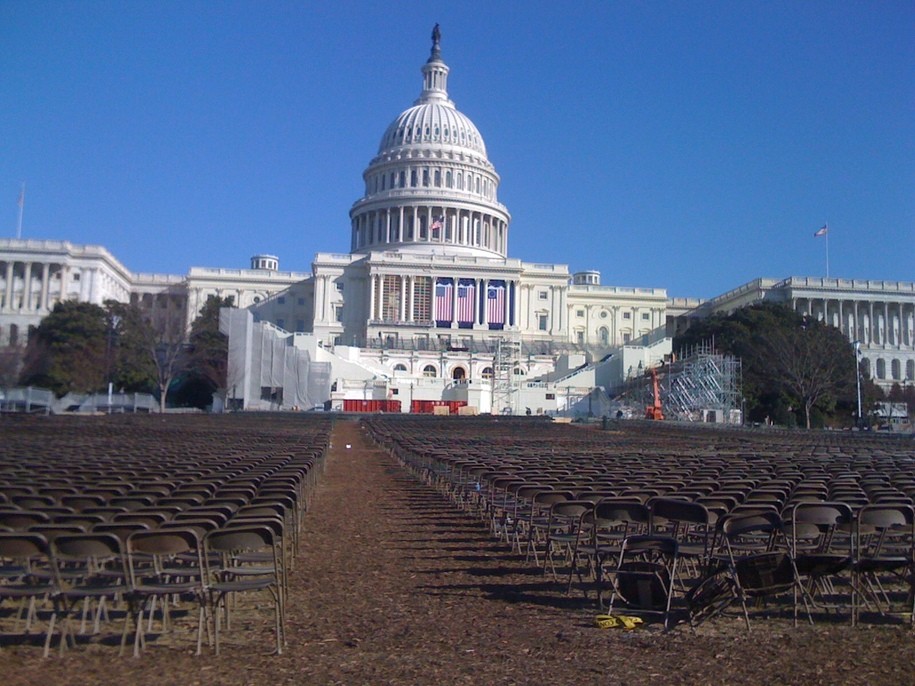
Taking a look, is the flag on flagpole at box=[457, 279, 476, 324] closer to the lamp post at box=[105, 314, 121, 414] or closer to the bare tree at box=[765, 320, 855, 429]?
the bare tree at box=[765, 320, 855, 429]

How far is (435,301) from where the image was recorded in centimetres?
10962

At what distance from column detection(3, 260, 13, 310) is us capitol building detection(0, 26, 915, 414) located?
14 centimetres

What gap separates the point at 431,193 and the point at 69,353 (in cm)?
5911

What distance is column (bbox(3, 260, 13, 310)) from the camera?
10788 centimetres

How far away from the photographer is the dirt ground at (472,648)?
19.4ft

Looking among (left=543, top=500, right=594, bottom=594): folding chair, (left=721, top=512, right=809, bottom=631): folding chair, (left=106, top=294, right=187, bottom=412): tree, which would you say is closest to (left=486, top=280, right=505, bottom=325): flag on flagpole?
(left=106, top=294, right=187, bottom=412): tree

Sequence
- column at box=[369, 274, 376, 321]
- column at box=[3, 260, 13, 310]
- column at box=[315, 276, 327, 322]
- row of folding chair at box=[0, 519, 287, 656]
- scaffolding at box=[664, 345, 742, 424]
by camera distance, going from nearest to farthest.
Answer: row of folding chair at box=[0, 519, 287, 656] → scaffolding at box=[664, 345, 742, 424] → column at box=[3, 260, 13, 310] → column at box=[369, 274, 376, 321] → column at box=[315, 276, 327, 322]

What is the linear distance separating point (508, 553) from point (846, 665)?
18.2 feet

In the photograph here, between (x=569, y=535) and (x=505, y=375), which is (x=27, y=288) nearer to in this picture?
(x=505, y=375)

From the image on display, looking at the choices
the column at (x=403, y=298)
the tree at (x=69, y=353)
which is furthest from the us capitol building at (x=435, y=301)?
the tree at (x=69, y=353)

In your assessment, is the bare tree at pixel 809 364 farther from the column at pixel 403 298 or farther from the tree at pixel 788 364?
the column at pixel 403 298

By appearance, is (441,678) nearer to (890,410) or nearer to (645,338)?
(890,410)

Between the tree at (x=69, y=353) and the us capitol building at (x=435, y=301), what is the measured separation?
13240 mm

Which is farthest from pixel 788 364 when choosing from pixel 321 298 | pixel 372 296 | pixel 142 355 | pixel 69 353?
pixel 69 353
